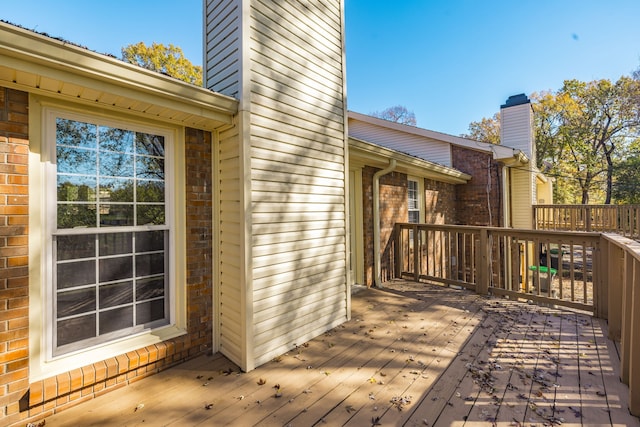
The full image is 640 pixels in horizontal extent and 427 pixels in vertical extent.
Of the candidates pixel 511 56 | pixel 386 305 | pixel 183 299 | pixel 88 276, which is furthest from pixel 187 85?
pixel 511 56

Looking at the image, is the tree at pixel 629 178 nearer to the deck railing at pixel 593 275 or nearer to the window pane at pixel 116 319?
the deck railing at pixel 593 275

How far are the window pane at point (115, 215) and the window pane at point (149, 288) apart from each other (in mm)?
551

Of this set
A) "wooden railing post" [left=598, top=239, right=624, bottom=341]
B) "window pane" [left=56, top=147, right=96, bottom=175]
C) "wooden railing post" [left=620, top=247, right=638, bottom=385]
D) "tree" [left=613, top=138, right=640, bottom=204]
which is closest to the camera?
"window pane" [left=56, top=147, right=96, bottom=175]

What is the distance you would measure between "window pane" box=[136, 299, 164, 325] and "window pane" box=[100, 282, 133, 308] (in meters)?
0.13

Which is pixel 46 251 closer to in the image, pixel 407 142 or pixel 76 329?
pixel 76 329

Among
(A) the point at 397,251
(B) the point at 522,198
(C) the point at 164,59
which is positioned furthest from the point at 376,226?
(C) the point at 164,59

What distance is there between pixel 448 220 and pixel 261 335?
736 centimetres

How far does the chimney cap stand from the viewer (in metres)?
11.1

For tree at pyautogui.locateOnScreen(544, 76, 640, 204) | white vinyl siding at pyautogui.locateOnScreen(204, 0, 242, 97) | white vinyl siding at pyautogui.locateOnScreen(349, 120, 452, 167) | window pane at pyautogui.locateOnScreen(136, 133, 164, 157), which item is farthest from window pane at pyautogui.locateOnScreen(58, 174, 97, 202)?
tree at pyautogui.locateOnScreen(544, 76, 640, 204)

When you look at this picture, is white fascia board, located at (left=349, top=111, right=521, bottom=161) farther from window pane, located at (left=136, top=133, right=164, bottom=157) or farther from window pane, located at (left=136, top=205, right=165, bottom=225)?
window pane, located at (left=136, top=205, right=165, bottom=225)

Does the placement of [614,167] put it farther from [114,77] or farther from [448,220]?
[114,77]

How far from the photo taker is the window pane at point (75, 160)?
2270 mm

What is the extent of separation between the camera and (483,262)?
16.6ft

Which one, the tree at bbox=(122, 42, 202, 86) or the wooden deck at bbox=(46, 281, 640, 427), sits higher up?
the tree at bbox=(122, 42, 202, 86)
